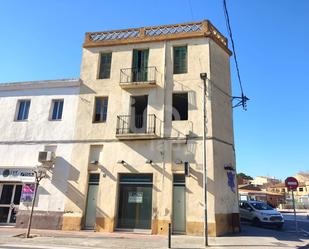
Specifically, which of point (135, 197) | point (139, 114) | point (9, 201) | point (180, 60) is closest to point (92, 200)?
point (135, 197)

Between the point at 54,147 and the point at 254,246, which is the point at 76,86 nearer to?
the point at 54,147

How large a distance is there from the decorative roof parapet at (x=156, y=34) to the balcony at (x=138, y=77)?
1.95m

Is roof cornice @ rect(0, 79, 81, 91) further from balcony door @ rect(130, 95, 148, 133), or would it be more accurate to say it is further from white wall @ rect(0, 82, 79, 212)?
balcony door @ rect(130, 95, 148, 133)

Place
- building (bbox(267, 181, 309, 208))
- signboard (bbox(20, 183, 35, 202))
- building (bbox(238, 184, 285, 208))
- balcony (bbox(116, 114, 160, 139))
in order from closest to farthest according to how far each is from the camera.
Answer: balcony (bbox(116, 114, 160, 139)) < signboard (bbox(20, 183, 35, 202)) < building (bbox(238, 184, 285, 208)) < building (bbox(267, 181, 309, 208))

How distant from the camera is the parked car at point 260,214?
20.1 m

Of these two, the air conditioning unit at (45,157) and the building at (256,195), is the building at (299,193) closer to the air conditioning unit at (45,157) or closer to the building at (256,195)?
the building at (256,195)

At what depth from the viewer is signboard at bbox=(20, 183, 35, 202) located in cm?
1741

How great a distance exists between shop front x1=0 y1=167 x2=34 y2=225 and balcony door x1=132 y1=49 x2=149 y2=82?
8.60 metres

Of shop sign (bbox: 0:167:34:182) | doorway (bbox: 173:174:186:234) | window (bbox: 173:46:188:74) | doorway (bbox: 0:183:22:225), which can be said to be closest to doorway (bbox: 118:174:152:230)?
doorway (bbox: 173:174:186:234)

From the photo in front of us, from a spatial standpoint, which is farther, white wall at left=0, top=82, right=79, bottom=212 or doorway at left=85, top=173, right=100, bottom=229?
white wall at left=0, top=82, right=79, bottom=212

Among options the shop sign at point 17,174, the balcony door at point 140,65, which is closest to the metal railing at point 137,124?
the balcony door at point 140,65

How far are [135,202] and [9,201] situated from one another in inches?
308

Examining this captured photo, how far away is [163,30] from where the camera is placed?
19.0m

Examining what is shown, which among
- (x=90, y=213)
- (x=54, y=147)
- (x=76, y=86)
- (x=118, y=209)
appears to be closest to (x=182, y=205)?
(x=118, y=209)
